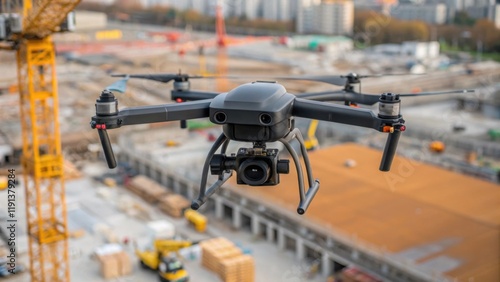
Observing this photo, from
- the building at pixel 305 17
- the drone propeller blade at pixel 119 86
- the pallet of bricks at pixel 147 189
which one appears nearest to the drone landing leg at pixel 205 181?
the drone propeller blade at pixel 119 86

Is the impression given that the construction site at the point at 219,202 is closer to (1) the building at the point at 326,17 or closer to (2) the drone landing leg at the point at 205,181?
(2) the drone landing leg at the point at 205,181

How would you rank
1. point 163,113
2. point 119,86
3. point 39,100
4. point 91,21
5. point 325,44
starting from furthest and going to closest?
point 91,21, point 325,44, point 39,100, point 119,86, point 163,113

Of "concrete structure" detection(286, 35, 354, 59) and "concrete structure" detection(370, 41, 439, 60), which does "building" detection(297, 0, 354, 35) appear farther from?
"concrete structure" detection(370, 41, 439, 60)

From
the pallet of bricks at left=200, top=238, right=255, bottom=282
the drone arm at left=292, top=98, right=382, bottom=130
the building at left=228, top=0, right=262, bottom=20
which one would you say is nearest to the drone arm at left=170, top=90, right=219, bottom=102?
the drone arm at left=292, top=98, right=382, bottom=130

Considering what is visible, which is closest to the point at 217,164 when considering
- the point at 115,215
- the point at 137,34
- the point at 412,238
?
the point at 412,238

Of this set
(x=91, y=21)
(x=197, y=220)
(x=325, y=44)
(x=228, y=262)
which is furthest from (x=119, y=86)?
(x=91, y=21)

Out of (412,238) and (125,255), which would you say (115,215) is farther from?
(412,238)

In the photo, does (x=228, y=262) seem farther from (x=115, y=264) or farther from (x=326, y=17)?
(x=326, y=17)
